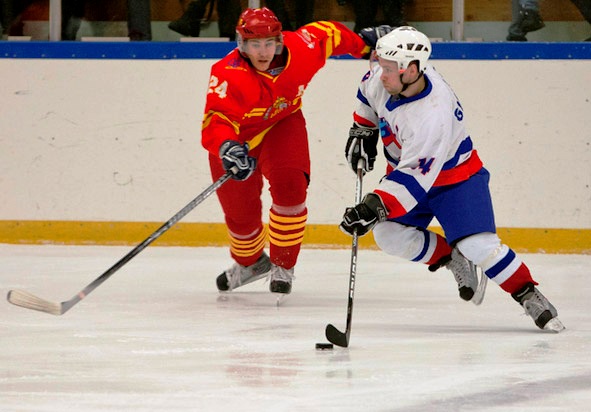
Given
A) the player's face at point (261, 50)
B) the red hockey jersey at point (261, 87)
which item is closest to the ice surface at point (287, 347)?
the red hockey jersey at point (261, 87)

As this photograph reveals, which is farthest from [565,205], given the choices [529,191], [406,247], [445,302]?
[406,247]

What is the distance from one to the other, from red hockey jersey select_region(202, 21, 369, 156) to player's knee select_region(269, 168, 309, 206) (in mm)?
170

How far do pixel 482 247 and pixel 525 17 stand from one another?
2.43 meters

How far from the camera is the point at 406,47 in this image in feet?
10.1

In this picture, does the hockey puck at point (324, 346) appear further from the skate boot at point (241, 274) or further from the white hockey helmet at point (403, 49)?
the skate boot at point (241, 274)

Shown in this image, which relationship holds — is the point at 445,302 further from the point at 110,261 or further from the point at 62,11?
the point at 62,11

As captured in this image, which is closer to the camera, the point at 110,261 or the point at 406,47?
the point at 406,47

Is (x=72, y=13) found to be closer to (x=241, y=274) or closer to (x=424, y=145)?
(x=241, y=274)

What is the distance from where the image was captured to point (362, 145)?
3520mm

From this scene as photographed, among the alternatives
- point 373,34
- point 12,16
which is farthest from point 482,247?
point 12,16

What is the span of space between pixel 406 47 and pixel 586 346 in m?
0.96

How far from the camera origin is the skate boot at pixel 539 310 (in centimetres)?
312

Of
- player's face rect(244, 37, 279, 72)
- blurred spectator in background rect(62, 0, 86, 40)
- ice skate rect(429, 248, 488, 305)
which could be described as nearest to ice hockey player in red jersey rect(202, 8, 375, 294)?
player's face rect(244, 37, 279, 72)

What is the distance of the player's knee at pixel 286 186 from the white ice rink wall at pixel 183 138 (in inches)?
56.9
